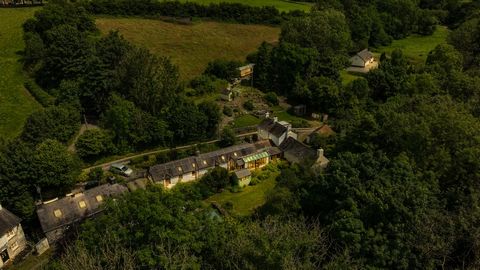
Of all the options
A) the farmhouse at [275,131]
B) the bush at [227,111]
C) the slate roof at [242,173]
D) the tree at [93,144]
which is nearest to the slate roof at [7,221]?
the tree at [93,144]

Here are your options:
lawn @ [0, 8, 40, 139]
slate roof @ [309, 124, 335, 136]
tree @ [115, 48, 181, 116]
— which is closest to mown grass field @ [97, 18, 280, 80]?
lawn @ [0, 8, 40, 139]

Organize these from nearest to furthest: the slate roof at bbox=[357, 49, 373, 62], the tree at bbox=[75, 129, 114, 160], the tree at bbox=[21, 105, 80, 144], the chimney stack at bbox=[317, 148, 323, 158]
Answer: the chimney stack at bbox=[317, 148, 323, 158]
the tree at bbox=[21, 105, 80, 144]
the tree at bbox=[75, 129, 114, 160]
the slate roof at bbox=[357, 49, 373, 62]

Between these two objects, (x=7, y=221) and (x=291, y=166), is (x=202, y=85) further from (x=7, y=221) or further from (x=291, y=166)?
(x=7, y=221)

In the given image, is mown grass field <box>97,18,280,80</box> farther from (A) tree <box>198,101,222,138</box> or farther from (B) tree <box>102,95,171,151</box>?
(B) tree <box>102,95,171,151</box>

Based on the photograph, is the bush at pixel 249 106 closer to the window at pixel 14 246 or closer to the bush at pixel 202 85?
the bush at pixel 202 85

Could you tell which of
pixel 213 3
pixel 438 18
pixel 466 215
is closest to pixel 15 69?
pixel 213 3

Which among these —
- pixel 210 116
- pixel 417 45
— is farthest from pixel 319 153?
pixel 417 45
